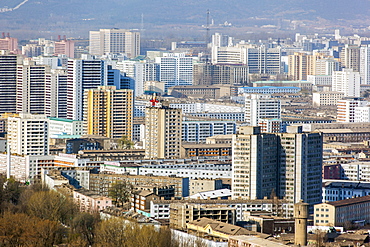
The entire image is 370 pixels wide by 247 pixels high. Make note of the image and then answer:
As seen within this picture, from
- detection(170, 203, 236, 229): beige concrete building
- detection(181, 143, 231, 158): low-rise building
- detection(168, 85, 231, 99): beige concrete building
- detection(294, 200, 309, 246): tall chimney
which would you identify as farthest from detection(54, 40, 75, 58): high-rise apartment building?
detection(294, 200, 309, 246): tall chimney

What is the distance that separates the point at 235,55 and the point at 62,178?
62999mm

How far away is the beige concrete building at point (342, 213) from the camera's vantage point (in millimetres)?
29125

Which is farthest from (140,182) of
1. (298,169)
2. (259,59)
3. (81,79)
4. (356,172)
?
(259,59)

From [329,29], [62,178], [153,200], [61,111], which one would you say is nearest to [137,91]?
[61,111]

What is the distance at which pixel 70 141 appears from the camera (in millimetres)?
43406

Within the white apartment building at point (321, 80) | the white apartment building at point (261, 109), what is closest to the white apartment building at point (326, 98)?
the white apartment building at point (321, 80)

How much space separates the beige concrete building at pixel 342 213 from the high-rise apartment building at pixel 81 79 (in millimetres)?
22370

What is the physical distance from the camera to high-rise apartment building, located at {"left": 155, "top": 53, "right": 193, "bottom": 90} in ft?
273

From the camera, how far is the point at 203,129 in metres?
50.2

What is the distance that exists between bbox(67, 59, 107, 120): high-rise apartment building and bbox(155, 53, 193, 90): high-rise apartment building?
30943 millimetres

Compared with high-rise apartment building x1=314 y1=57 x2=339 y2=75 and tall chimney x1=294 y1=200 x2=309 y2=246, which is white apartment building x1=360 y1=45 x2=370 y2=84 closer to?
high-rise apartment building x1=314 y1=57 x2=339 y2=75

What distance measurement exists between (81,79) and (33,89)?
6.47 metres

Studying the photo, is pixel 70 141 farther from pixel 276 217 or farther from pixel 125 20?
pixel 125 20

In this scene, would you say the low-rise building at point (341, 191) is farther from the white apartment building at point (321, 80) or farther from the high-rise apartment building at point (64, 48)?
the high-rise apartment building at point (64, 48)
